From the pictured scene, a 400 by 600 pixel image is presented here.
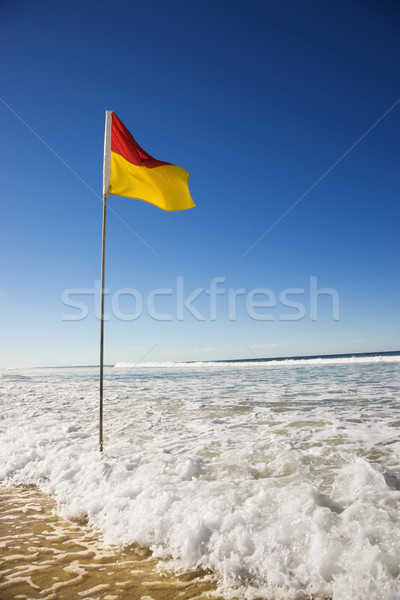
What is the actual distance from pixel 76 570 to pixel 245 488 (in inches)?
75.9

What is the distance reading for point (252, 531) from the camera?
9.28 feet

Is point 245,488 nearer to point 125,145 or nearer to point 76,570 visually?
point 76,570

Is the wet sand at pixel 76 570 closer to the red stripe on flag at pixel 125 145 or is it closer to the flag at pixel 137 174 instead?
the flag at pixel 137 174

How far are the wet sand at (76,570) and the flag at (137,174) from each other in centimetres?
502

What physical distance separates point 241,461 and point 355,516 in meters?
1.86

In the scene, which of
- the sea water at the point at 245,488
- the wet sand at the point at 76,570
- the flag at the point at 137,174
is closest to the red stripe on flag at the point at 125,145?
the flag at the point at 137,174

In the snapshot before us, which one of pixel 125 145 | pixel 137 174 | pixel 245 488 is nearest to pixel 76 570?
pixel 245 488

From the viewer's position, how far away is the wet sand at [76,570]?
233 cm

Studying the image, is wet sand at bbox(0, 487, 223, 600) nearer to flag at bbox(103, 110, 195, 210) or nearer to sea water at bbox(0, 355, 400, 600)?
sea water at bbox(0, 355, 400, 600)

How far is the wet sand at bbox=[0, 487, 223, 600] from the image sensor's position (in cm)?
233

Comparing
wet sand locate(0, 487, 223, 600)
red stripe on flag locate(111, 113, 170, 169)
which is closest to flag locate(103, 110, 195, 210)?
red stripe on flag locate(111, 113, 170, 169)

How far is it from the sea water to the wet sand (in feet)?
0.49

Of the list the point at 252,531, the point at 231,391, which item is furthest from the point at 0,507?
the point at 231,391

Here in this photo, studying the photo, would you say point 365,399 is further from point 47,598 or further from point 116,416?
point 47,598
